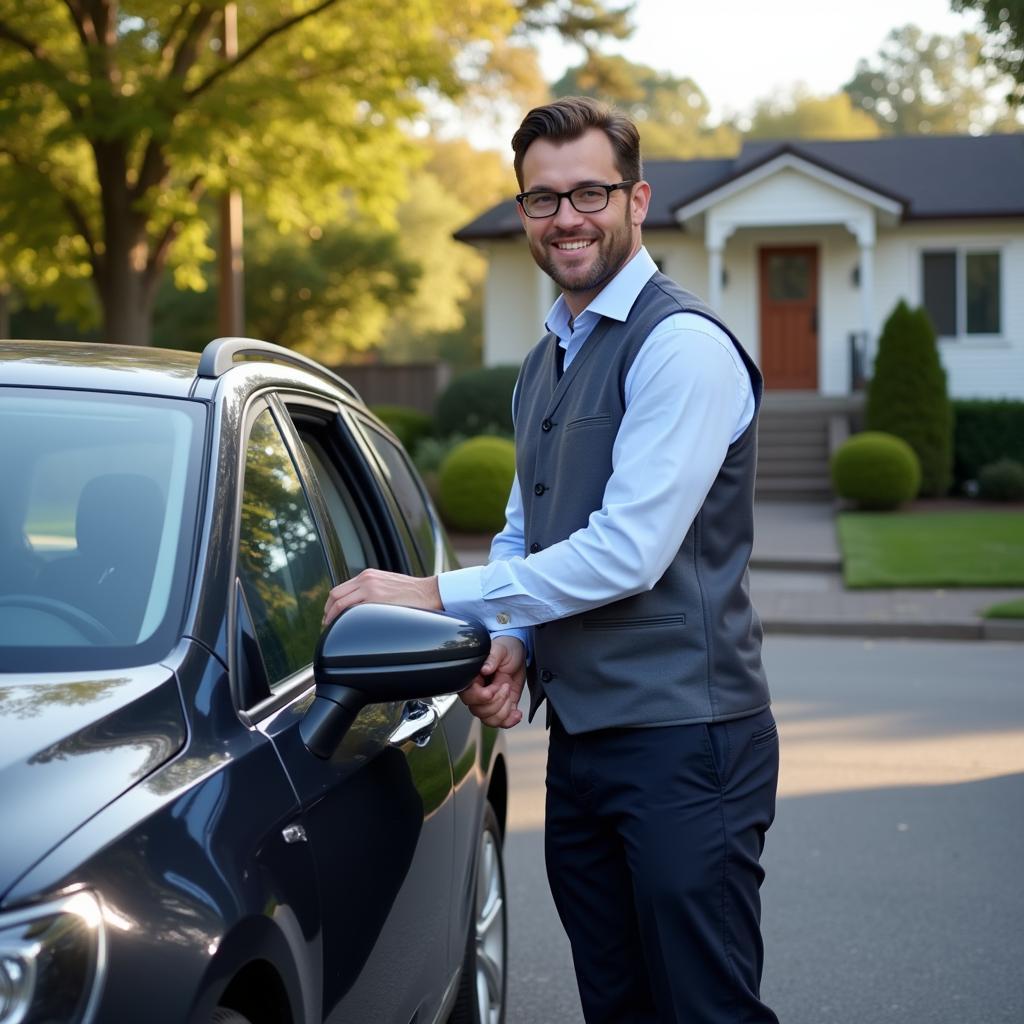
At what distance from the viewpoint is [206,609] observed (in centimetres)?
248

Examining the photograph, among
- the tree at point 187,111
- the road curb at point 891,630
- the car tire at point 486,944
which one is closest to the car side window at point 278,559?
the car tire at point 486,944

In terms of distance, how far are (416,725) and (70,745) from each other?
3.73ft

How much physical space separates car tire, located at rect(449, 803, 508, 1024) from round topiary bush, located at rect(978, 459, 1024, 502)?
1956 cm

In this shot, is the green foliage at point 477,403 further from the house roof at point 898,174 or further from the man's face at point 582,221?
the man's face at point 582,221

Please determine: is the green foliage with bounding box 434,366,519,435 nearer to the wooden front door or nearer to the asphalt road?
the wooden front door

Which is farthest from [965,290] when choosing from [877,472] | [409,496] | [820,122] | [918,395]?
[820,122]

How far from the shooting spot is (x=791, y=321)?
2848 centimetres

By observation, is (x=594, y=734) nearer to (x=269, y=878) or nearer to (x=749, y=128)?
(x=269, y=878)

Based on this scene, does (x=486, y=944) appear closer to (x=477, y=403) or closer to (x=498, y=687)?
(x=498, y=687)

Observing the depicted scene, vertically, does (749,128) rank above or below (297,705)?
above

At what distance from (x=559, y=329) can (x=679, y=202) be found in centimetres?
2461

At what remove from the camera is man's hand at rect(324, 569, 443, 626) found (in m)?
2.72

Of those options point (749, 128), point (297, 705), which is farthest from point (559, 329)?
point (749, 128)

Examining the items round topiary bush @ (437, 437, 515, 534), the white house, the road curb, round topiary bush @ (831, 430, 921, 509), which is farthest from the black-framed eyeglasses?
the white house
